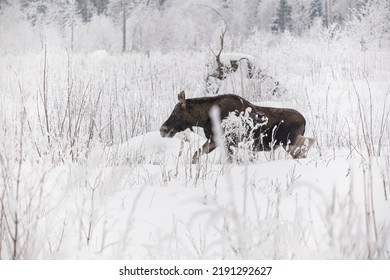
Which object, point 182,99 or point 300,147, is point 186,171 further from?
point 300,147

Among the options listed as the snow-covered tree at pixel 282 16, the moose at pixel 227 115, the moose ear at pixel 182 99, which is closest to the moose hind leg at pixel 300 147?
the moose at pixel 227 115

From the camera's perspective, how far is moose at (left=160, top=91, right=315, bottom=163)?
362cm

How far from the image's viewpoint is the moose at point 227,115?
3615 mm

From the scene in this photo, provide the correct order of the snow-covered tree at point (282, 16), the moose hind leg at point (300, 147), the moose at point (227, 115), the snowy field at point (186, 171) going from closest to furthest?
the snowy field at point (186, 171), the moose hind leg at point (300, 147), the moose at point (227, 115), the snow-covered tree at point (282, 16)

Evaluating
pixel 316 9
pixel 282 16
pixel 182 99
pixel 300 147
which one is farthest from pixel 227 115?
pixel 316 9

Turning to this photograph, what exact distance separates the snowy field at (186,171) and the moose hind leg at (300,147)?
0.28ft

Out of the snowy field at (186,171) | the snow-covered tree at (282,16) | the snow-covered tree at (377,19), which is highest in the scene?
the snow-covered tree at (282,16)

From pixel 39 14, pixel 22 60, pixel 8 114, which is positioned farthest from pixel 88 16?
pixel 8 114

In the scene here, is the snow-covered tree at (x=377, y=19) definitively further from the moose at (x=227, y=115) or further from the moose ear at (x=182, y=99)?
the moose ear at (x=182, y=99)

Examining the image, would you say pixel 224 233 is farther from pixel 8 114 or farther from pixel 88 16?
pixel 88 16

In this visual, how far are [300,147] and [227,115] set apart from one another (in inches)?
29.7

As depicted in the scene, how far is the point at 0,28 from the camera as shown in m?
3.23

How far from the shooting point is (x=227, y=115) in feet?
11.9

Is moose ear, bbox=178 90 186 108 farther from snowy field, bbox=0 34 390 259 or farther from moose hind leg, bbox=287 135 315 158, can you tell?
moose hind leg, bbox=287 135 315 158
